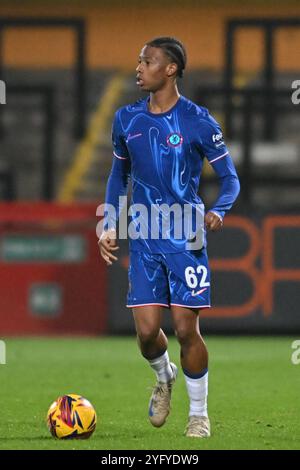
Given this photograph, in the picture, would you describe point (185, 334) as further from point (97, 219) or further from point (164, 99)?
point (97, 219)

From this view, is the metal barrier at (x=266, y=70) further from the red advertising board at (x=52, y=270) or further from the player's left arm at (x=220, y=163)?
the player's left arm at (x=220, y=163)

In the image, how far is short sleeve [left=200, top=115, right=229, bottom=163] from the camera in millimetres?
7426

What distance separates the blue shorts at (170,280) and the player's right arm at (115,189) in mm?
177

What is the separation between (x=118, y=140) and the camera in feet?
25.1

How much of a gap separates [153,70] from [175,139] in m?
0.40

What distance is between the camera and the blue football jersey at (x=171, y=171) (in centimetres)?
743

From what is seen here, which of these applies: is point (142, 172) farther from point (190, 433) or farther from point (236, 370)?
point (236, 370)

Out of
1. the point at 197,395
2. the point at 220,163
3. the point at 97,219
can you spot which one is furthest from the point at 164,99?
the point at 97,219

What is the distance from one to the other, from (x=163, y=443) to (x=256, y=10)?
17.0 metres

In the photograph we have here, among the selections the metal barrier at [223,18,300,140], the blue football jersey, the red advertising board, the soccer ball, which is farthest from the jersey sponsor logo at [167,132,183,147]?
the metal barrier at [223,18,300,140]

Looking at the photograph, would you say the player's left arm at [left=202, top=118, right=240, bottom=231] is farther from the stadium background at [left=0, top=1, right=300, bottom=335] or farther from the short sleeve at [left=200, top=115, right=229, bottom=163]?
the stadium background at [left=0, top=1, right=300, bottom=335]

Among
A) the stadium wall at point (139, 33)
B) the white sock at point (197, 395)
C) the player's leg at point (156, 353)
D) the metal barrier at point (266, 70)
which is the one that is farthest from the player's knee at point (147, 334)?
the stadium wall at point (139, 33)

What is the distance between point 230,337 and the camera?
15.5 m
